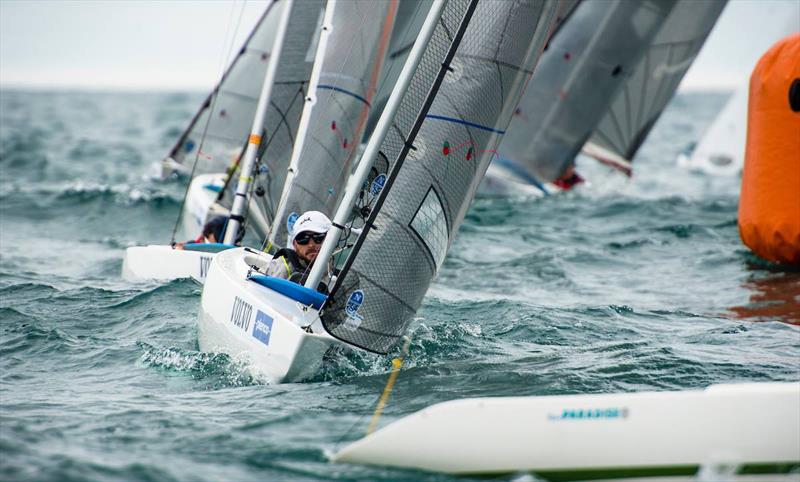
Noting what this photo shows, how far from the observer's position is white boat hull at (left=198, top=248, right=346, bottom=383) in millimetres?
4879

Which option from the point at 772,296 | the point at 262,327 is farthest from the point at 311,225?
the point at 772,296

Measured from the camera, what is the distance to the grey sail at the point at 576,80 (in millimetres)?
13438

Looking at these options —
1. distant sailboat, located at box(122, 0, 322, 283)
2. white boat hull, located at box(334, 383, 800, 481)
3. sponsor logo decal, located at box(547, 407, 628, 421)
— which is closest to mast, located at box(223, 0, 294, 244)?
distant sailboat, located at box(122, 0, 322, 283)

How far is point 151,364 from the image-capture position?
218 inches

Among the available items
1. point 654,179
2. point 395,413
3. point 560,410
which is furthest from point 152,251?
point 654,179

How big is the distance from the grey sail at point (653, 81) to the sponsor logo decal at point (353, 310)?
9838mm

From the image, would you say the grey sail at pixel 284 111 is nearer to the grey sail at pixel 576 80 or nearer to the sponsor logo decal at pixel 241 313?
the sponsor logo decal at pixel 241 313

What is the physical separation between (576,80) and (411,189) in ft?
30.1

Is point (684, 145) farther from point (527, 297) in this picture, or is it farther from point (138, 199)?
point (527, 297)

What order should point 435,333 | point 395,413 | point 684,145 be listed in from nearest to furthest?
point 395,413, point 435,333, point 684,145

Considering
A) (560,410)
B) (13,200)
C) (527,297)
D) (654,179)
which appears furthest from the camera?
(654,179)

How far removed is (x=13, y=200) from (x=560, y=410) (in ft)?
34.5

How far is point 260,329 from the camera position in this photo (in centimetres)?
505

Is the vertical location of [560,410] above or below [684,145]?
above
